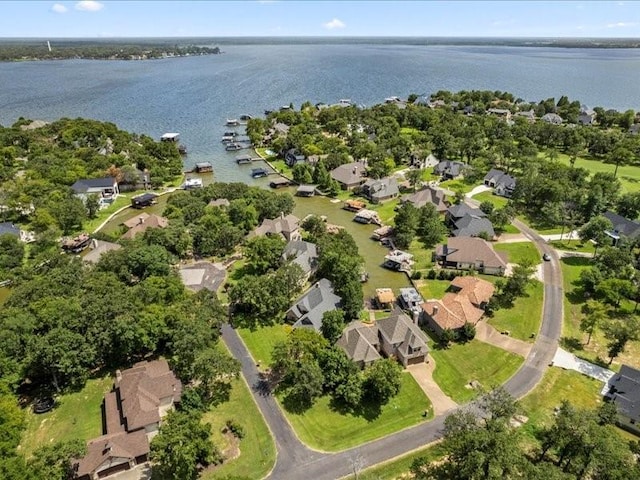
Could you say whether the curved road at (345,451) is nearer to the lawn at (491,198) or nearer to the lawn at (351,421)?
the lawn at (351,421)

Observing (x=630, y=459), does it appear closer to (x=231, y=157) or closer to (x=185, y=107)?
(x=231, y=157)

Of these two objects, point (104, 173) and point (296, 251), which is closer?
point (296, 251)

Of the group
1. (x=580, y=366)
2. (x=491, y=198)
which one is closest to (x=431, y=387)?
(x=580, y=366)

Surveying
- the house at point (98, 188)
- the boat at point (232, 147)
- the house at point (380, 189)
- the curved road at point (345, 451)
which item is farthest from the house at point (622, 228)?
the boat at point (232, 147)

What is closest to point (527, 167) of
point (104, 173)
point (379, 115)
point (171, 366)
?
point (379, 115)

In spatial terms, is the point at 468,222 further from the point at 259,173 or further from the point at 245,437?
the point at 259,173

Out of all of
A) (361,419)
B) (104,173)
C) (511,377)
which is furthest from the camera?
(104,173)

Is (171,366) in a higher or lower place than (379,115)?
lower
